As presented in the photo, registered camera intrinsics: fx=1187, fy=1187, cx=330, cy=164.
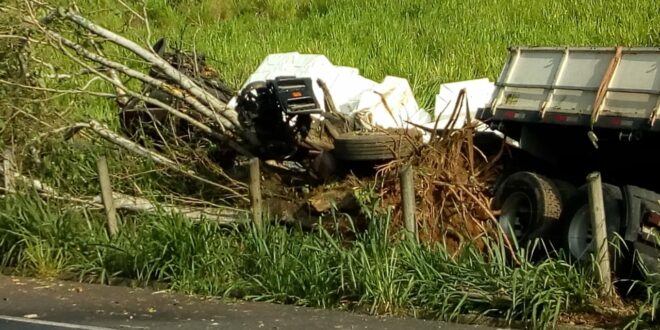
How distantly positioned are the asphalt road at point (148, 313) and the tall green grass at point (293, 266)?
21 centimetres

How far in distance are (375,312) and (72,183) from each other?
5.50 meters

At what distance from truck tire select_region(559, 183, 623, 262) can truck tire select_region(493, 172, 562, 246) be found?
20 cm

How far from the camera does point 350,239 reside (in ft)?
37.3

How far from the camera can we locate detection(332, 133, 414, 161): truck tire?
39.1 feet

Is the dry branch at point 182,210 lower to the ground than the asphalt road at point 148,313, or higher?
higher

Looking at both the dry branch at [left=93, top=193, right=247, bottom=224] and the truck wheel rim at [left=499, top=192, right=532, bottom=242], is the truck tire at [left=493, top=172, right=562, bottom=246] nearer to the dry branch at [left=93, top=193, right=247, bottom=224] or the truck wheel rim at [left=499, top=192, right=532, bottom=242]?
the truck wheel rim at [left=499, top=192, right=532, bottom=242]

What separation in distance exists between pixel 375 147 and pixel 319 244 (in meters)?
1.55

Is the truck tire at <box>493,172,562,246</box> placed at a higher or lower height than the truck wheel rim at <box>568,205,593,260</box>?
higher

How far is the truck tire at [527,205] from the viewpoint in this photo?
34.9 feet

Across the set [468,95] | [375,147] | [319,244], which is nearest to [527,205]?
[375,147]

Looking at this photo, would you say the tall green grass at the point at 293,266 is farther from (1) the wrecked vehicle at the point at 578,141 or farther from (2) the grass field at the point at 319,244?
(1) the wrecked vehicle at the point at 578,141

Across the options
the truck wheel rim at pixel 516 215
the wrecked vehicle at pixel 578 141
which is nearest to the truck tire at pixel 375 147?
the wrecked vehicle at pixel 578 141

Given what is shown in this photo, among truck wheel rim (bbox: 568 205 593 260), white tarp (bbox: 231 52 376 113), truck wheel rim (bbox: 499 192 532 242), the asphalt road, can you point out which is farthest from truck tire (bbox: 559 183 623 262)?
white tarp (bbox: 231 52 376 113)

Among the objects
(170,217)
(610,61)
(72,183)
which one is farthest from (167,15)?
(610,61)
